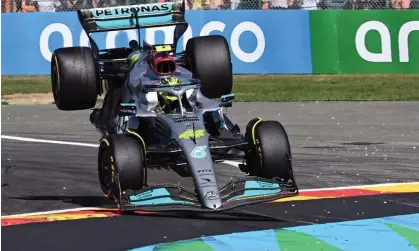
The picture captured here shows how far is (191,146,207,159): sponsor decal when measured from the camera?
7617mm

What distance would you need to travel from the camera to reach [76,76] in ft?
29.9

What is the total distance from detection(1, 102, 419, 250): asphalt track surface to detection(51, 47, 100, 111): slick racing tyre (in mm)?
836

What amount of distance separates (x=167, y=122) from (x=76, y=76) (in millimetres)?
1448

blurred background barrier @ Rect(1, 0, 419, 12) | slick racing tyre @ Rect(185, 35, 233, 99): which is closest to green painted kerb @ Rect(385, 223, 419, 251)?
slick racing tyre @ Rect(185, 35, 233, 99)

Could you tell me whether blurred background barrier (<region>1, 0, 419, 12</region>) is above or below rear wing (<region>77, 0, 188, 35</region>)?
below

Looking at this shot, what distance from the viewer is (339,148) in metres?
11.7

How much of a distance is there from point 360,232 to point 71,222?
7.13 ft

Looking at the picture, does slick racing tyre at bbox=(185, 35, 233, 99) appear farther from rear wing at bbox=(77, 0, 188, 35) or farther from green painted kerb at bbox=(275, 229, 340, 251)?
green painted kerb at bbox=(275, 229, 340, 251)

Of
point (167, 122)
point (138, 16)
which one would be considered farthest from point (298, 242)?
point (138, 16)

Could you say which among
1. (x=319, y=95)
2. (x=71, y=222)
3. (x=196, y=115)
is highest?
(x=196, y=115)

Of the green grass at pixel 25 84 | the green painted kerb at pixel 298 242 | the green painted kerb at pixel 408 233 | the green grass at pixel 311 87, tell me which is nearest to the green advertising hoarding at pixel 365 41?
the green grass at pixel 311 87

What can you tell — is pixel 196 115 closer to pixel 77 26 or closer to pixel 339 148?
pixel 339 148

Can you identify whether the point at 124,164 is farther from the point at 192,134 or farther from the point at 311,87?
the point at 311,87

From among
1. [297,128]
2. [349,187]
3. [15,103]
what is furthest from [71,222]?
[15,103]
